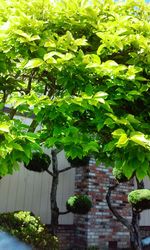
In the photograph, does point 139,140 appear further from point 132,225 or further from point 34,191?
point 132,225

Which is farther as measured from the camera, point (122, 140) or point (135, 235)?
point (135, 235)

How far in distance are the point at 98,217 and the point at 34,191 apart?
1733mm

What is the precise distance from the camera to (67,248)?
28.9 ft

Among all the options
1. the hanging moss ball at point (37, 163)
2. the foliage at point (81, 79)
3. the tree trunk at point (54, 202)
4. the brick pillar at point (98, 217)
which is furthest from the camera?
the brick pillar at point (98, 217)

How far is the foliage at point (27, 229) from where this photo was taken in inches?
228

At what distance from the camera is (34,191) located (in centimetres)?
854

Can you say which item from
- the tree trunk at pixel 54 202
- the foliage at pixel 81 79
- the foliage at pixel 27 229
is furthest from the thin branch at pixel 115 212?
the foliage at pixel 81 79

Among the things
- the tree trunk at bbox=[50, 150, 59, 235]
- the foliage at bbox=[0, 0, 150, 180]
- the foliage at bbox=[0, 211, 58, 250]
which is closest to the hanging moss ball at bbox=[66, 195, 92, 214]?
the tree trunk at bbox=[50, 150, 59, 235]

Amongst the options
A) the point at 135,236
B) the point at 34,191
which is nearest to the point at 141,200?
the point at 135,236

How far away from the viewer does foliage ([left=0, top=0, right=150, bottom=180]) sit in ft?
10.1

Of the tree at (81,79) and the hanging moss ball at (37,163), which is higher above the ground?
the tree at (81,79)

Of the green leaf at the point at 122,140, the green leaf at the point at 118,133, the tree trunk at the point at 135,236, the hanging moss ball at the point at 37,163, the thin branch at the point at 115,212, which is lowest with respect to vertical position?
the tree trunk at the point at 135,236

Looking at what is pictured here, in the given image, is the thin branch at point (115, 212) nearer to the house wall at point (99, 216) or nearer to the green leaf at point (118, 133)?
the house wall at point (99, 216)

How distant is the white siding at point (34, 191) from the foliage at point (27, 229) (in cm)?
185
